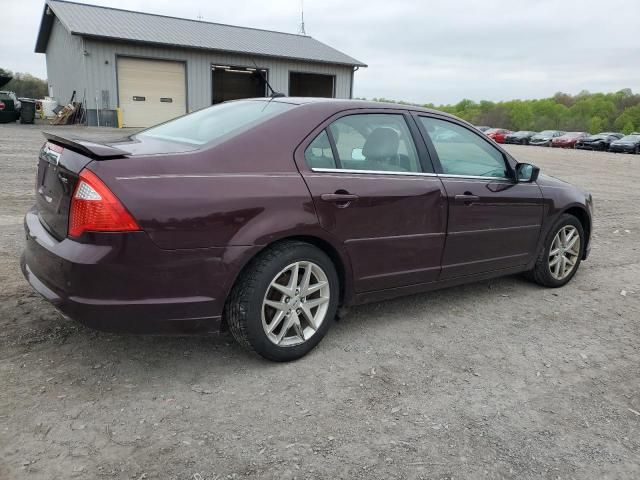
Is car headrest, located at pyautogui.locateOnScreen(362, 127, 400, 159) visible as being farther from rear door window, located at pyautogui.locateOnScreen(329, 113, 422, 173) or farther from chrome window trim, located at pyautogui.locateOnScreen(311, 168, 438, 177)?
chrome window trim, located at pyautogui.locateOnScreen(311, 168, 438, 177)

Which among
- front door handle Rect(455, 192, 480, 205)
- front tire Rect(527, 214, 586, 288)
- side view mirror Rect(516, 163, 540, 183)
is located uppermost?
side view mirror Rect(516, 163, 540, 183)

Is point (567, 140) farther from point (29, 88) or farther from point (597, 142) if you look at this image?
point (29, 88)

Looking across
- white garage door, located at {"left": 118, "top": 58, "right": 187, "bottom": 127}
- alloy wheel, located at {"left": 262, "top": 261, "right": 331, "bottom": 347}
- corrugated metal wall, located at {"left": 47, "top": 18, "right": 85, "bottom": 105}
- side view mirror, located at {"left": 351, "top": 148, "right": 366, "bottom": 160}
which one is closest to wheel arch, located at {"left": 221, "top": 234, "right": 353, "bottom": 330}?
alloy wheel, located at {"left": 262, "top": 261, "right": 331, "bottom": 347}

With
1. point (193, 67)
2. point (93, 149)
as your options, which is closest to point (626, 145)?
point (193, 67)

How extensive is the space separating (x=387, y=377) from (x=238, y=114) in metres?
1.93

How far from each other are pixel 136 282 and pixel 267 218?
0.76 metres

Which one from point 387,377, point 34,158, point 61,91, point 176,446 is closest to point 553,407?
point 387,377

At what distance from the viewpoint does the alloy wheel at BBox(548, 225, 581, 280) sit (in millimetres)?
4871

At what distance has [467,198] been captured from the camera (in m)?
3.96

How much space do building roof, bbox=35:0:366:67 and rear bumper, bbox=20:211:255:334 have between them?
74.7ft

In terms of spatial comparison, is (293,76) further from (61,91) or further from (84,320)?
(84,320)

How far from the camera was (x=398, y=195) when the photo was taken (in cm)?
355

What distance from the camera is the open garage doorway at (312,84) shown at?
3034 cm

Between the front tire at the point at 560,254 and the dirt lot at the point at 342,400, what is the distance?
649 mm
